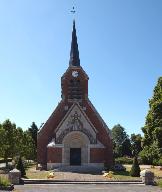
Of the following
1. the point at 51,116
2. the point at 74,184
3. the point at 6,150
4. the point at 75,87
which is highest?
the point at 75,87

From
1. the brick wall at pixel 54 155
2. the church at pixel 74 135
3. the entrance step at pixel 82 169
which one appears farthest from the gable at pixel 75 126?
the entrance step at pixel 82 169

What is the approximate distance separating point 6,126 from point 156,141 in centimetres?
2124

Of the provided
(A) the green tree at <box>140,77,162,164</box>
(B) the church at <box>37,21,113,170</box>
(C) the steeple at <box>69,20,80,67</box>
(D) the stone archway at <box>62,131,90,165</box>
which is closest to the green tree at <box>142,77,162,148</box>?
(A) the green tree at <box>140,77,162,164</box>

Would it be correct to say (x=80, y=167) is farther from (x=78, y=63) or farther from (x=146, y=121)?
(x=78, y=63)

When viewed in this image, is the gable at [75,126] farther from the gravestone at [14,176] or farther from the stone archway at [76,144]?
the gravestone at [14,176]

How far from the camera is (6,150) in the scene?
5425 centimetres

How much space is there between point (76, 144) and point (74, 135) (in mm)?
1166

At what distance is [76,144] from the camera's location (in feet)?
160

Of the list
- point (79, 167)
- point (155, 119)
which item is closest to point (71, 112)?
point (79, 167)

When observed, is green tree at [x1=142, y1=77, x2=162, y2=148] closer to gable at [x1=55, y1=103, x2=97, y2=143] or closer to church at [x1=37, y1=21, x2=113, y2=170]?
church at [x1=37, y1=21, x2=113, y2=170]

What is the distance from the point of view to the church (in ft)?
159

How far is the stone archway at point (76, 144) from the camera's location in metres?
48.3

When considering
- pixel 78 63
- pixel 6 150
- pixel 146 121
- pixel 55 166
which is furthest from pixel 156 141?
pixel 6 150

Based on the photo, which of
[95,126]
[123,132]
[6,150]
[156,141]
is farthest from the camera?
[123,132]
